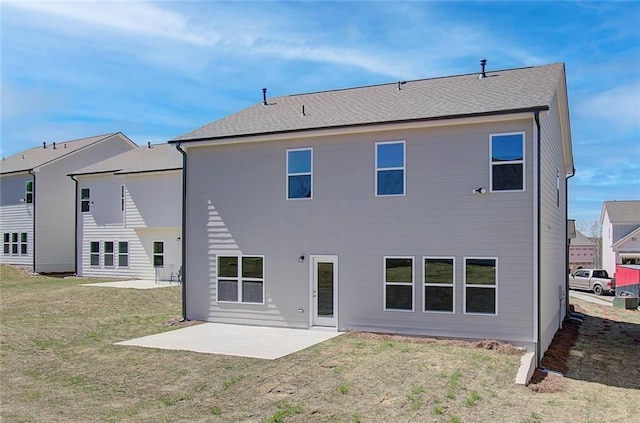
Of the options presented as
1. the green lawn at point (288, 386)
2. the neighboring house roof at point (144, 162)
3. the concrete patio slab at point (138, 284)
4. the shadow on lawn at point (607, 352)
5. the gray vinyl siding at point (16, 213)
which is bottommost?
the shadow on lawn at point (607, 352)

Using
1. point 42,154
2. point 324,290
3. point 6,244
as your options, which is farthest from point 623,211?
point 6,244

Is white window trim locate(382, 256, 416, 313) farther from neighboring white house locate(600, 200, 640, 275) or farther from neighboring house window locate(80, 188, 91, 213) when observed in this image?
neighboring white house locate(600, 200, 640, 275)

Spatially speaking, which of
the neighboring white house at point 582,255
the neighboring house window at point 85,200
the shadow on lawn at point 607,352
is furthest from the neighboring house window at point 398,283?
the neighboring white house at point 582,255

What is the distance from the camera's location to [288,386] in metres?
8.89

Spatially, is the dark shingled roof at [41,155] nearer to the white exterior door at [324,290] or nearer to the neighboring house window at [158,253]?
the neighboring house window at [158,253]

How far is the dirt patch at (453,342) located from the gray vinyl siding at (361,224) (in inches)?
9.1

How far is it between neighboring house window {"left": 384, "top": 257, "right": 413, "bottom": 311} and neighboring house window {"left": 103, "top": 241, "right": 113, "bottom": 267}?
18873 millimetres

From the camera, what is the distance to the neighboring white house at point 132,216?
25094 mm

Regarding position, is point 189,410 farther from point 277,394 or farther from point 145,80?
point 145,80

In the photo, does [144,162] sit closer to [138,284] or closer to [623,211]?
[138,284]

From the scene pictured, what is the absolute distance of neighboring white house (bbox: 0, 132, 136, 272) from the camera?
30109mm

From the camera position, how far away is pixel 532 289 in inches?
460

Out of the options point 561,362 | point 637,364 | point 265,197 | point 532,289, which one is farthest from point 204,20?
point 637,364

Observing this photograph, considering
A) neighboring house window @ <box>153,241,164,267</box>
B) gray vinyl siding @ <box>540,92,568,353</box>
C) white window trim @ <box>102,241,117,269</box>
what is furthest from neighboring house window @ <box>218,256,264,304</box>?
white window trim @ <box>102,241,117,269</box>
